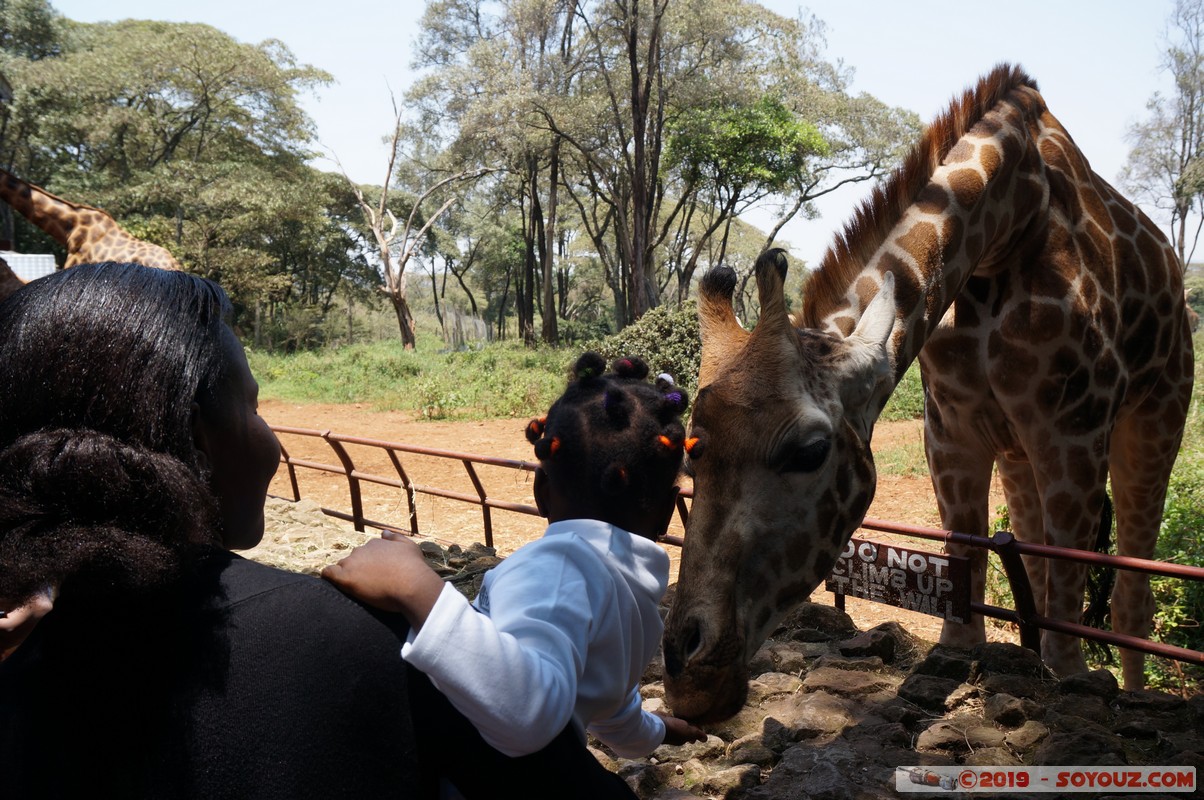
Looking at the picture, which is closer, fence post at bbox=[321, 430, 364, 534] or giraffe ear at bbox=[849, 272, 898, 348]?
giraffe ear at bbox=[849, 272, 898, 348]

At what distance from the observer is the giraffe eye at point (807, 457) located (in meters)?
2.56

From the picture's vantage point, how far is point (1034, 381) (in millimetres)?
3578

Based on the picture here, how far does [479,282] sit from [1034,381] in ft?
174

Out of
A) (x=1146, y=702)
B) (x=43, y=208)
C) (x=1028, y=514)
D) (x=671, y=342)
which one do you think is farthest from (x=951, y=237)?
(x=671, y=342)

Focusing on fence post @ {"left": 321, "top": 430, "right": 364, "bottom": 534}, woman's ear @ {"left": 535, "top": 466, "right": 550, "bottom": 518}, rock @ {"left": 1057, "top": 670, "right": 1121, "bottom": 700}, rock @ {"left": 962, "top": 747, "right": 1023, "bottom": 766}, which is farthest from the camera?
fence post @ {"left": 321, "top": 430, "right": 364, "bottom": 534}

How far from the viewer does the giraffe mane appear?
3238mm

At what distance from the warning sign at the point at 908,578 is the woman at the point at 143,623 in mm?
2917

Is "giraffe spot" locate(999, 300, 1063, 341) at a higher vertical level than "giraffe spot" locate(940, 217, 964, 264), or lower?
lower

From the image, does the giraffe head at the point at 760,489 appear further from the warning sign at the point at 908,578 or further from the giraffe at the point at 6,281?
the giraffe at the point at 6,281

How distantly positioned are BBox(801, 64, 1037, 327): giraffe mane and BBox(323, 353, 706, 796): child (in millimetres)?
1305

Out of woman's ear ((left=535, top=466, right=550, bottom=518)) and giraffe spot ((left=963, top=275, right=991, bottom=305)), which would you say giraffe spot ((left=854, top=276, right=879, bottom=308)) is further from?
woman's ear ((left=535, top=466, right=550, bottom=518))

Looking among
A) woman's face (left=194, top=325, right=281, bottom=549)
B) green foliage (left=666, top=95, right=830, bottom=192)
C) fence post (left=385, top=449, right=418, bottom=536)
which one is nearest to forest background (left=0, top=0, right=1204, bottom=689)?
green foliage (left=666, top=95, right=830, bottom=192)

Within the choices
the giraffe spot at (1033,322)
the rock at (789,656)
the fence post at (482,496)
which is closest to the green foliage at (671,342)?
the fence post at (482,496)

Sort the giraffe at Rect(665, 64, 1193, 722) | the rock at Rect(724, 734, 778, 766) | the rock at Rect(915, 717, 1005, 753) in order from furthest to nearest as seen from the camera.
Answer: the rock at Rect(724, 734, 778, 766) < the rock at Rect(915, 717, 1005, 753) < the giraffe at Rect(665, 64, 1193, 722)
